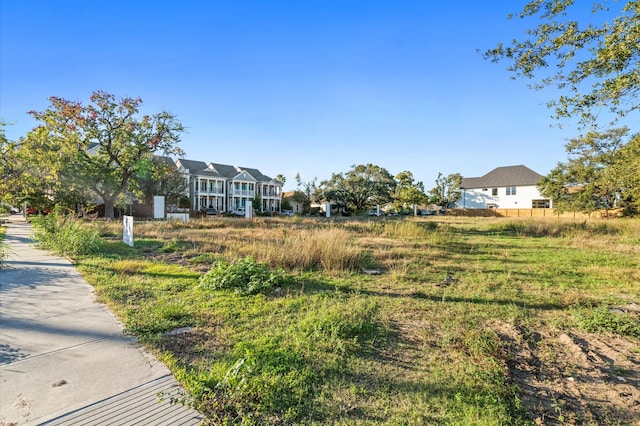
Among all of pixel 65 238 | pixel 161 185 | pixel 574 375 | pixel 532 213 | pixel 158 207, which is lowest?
pixel 574 375

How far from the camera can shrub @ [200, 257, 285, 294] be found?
4969mm

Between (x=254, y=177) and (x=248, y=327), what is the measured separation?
173 feet

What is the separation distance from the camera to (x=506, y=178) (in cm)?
4844

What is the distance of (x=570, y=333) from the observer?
3.65 m

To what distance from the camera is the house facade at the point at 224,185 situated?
47.5 metres

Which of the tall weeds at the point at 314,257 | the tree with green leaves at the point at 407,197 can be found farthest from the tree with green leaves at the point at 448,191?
the tall weeds at the point at 314,257

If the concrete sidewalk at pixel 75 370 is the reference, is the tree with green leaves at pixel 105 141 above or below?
above

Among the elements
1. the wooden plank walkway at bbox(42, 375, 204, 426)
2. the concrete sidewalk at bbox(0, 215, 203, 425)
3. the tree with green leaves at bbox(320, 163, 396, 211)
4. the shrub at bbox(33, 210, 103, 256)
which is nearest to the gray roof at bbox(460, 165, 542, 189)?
the tree with green leaves at bbox(320, 163, 396, 211)

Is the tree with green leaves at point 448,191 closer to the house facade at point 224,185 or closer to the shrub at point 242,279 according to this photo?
the house facade at point 224,185

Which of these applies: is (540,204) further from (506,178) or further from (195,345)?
(195,345)

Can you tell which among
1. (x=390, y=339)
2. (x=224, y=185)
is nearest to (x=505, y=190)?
(x=224, y=185)

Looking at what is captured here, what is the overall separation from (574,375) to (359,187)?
46925mm

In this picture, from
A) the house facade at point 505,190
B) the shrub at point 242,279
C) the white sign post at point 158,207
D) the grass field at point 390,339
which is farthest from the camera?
the house facade at point 505,190

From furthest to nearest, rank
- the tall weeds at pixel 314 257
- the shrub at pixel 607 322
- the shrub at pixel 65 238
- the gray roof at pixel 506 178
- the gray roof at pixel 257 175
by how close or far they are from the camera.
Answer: the gray roof at pixel 257 175
the gray roof at pixel 506 178
the shrub at pixel 65 238
the tall weeds at pixel 314 257
the shrub at pixel 607 322
